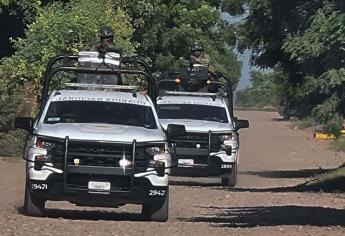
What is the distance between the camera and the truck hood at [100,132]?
14852 mm

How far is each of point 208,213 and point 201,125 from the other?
5798mm

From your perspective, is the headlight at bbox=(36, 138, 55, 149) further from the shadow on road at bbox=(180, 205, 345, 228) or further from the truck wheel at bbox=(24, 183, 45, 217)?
the shadow on road at bbox=(180, 205, 345, 228)

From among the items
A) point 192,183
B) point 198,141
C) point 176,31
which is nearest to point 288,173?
point 192,183

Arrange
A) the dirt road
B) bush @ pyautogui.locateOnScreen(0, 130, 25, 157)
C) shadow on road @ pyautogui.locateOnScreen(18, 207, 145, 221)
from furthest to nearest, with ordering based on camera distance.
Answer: bush @ pyautogui.locateOnScreen(0, 130, 25, 157), shadow on road @ pyautogui.locateOnScreen(18, 207, 145, 221), the dirt road

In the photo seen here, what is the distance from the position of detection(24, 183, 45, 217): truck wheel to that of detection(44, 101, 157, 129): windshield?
1179mm

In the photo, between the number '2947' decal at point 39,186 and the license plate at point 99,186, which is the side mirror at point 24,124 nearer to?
the number '2947' decal at point 39,186

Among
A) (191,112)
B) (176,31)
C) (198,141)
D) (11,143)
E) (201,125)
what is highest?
(176,31)

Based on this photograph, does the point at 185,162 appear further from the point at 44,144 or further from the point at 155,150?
the point at 44,144

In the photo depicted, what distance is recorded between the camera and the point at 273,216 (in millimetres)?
16312

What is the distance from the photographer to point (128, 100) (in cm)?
1634

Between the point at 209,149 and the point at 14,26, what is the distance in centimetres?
1581

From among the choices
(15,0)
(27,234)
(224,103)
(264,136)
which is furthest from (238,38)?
(264,136)

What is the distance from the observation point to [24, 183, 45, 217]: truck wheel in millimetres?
15172

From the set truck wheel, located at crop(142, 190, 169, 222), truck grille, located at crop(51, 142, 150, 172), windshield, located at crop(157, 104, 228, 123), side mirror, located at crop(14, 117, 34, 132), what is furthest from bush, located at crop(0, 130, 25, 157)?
truck grille, located at crop(51, 142, 150, 172)
